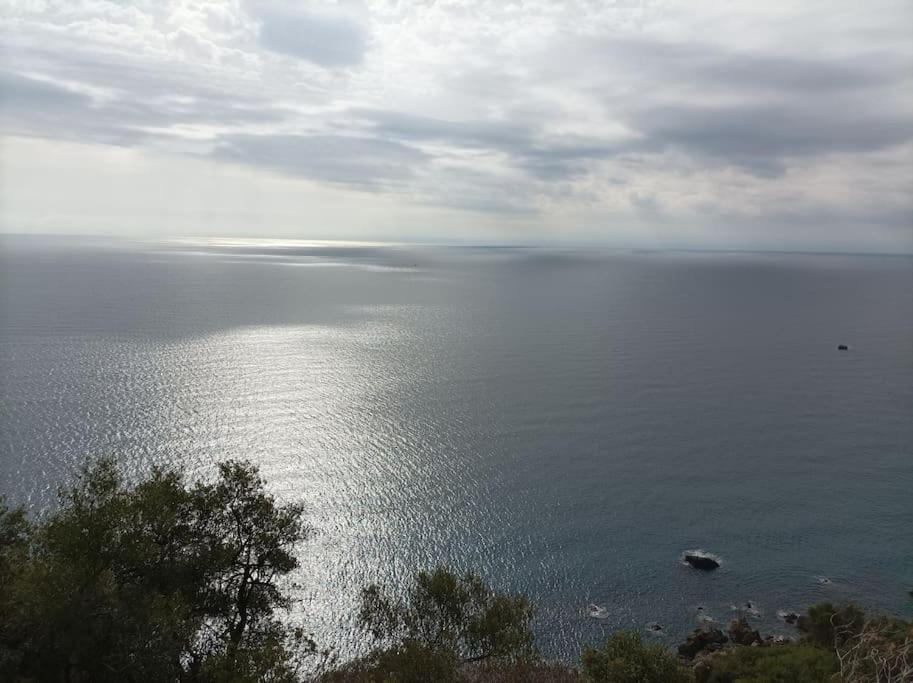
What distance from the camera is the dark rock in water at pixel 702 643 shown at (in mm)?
48719

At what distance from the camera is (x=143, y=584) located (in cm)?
2962

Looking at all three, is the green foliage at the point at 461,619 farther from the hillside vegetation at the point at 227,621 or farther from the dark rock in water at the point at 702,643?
the dark rock in water at the point at 702,643

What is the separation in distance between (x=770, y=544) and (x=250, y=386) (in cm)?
8895

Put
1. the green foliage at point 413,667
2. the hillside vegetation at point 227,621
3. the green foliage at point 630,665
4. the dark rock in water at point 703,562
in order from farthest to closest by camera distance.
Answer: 1. the dark rock in water at point 703,562
2. the green foliage at point 630,665
3. the green foliage at point 413,667
4. the hillside vegetation at point 227,621

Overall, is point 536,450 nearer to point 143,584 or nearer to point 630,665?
point 630,665

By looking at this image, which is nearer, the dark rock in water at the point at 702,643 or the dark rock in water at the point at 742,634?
the dark rock in water at the point at 702,643

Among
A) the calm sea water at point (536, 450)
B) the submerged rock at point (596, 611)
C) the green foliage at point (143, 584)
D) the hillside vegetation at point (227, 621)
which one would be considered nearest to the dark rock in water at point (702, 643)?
the hillside vegetation at point (227, 621)

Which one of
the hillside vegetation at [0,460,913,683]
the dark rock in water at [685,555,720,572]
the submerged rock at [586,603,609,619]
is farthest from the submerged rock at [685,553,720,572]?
the submerged rock at [586,603,609,619]

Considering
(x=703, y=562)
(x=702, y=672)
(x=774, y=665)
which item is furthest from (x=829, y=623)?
(x=702, y=672)

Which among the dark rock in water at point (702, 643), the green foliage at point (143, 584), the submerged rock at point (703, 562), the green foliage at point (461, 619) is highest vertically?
the green foliage at point (143, 584)

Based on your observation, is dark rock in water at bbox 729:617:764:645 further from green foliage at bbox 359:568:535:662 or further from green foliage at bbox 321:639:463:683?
green foliage at bbox 321:639:463:683

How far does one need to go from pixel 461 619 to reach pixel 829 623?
32102mm

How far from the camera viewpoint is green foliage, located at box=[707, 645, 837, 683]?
39.3m

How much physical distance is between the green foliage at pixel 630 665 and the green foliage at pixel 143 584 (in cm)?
2053
